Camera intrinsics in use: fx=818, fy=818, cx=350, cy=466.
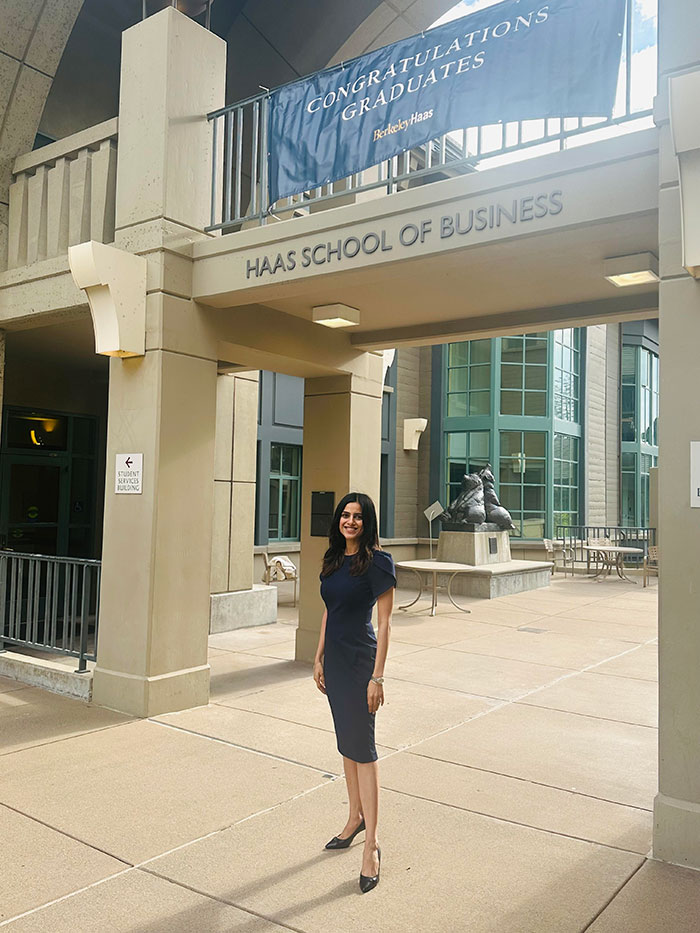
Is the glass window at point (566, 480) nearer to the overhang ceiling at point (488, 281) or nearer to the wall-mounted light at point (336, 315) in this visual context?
the overhang ceiling at point (488, 281)

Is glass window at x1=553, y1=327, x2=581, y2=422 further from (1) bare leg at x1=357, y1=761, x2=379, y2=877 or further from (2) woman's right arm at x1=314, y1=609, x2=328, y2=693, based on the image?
(1) bare leg at x1=357, y1=761, x2=379, y2=877

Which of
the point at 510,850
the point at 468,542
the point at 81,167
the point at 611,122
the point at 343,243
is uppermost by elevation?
the point at 81,167

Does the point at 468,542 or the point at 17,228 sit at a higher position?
the point at 17,228

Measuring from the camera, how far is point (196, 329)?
726 centimetres

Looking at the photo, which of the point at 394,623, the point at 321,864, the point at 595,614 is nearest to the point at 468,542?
the point at 595,614

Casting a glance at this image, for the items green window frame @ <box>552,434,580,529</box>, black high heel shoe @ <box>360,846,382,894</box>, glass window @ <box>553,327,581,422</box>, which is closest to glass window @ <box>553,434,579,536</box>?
green window frame @ <box>552,434,580,529</box>

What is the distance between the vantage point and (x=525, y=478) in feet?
69.9

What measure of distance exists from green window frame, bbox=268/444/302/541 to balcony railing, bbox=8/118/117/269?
7389mm

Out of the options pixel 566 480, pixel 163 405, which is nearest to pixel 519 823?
pixel 163 405

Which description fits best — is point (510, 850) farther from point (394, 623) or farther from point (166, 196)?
point (394, 623)

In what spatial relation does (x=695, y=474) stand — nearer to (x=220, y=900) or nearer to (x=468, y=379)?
(x=220, y=900)

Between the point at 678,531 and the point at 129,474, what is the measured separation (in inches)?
180

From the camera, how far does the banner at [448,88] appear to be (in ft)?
17.9

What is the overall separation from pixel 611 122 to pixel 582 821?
14.4ft
